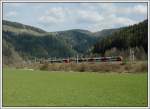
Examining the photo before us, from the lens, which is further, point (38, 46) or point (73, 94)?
point (38, 46)

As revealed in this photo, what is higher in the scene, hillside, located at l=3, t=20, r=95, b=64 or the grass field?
hillside, located at l=3, t=20, r=95, b=64

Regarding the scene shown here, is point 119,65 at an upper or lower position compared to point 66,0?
lower

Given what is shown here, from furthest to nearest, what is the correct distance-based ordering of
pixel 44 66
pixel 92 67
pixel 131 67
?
pixel 44 66
pixel 92 67
pixel 131 67

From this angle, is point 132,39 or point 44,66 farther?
A: point 44,66

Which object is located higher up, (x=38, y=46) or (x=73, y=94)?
(x=38, y=46)

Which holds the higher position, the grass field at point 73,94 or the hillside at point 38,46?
the hillside at point 38,46

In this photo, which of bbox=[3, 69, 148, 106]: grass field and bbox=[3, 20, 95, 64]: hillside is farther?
bbox=[3, 20, 95, 64]: hillside

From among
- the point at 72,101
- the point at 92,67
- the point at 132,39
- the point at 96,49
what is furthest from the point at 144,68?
the point at 96,49

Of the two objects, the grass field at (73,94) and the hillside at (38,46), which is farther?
the hillside at (38,46)

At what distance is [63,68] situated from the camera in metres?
32.7

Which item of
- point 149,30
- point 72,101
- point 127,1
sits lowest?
point 72,101

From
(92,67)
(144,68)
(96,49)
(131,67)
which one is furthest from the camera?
(96,49)

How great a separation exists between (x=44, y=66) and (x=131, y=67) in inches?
488

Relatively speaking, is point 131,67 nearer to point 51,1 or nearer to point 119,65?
point 119,65
